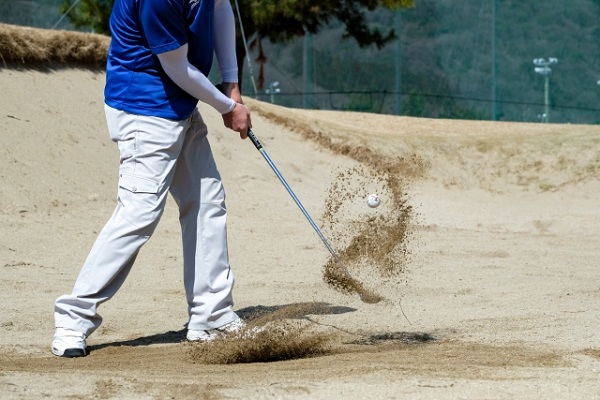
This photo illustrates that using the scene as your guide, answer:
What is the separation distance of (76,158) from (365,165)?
3729mm

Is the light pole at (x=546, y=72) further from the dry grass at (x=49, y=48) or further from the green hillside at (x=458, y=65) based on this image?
the dry grass at (x=49, y=48)

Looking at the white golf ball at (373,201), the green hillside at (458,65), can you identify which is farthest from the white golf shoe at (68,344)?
the green hillside at (458,65)

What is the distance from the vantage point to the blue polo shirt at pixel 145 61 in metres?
4.67

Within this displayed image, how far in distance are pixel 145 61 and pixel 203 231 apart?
0.90 meters

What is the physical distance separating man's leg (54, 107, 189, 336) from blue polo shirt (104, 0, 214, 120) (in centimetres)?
7

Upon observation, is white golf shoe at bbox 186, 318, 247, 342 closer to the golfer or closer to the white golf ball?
the golfer

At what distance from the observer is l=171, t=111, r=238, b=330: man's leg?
5.04 metres

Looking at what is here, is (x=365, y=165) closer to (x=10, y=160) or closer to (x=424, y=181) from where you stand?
(x=424, y=181)

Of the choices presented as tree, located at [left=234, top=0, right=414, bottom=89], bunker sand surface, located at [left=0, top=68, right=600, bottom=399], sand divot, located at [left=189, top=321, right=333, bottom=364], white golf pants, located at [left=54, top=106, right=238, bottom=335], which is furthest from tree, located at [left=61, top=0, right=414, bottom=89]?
sand divot, located at [left=189, top=321, right=333, bottom=364]

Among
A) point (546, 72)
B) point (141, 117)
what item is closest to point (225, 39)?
point (141, 117)

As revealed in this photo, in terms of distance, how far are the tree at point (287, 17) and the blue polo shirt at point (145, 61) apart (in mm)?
13933

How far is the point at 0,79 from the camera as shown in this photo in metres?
10.9

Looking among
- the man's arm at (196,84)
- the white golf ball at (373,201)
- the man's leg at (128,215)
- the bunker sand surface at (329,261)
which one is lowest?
the bunker sand surface at (329,261)

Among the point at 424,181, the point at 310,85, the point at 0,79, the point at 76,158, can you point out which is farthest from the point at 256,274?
the point at 310,85
